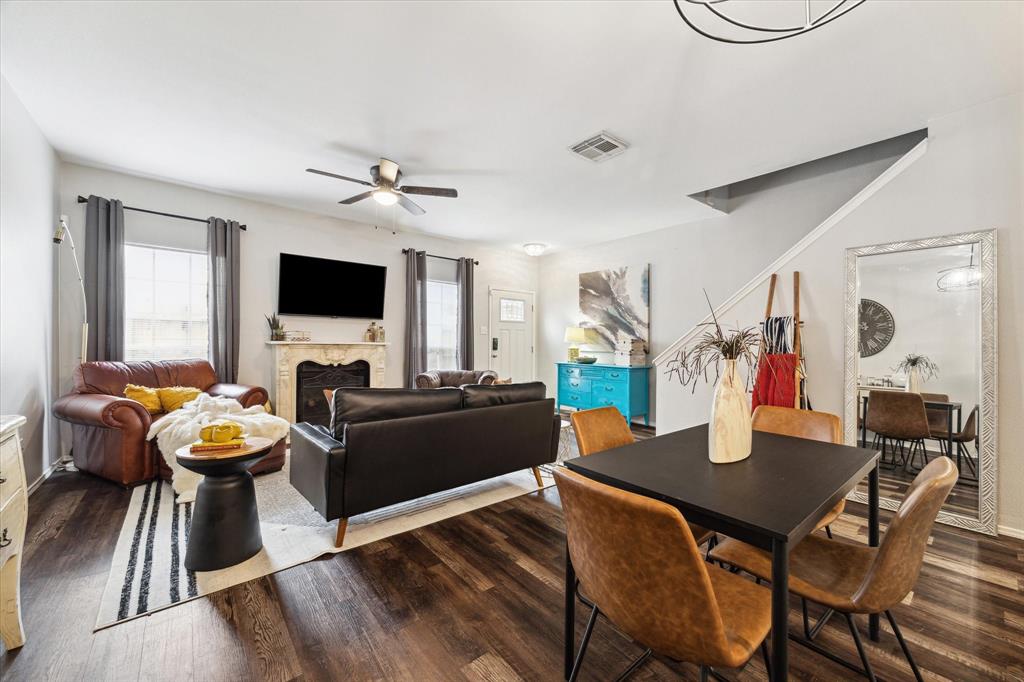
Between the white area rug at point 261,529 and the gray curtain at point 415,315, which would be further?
the gray curtain at point 415,315

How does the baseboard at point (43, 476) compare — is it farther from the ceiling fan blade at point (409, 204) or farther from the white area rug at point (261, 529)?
the ceiling fan blade at point (409, 204)

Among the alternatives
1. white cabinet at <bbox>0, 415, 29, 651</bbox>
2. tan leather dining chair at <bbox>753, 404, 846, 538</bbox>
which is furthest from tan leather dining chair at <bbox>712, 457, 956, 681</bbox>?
white cabinet at <bbox>0, 415, 29, 651</bbox>

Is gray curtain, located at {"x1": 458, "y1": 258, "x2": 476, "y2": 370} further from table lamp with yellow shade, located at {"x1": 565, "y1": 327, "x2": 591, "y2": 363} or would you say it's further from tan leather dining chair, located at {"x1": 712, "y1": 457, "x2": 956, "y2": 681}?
tan leather dining chair, located at {"x1": 712, "y1": 457, "x2": 956, "y2": 681}

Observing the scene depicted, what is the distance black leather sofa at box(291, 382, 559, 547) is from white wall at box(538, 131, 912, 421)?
324cm

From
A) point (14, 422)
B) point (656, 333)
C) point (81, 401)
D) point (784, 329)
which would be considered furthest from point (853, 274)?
point (81, 401)

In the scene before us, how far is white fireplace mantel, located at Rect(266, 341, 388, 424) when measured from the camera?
15.9 feet

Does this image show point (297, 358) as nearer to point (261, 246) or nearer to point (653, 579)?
point (261, 246)

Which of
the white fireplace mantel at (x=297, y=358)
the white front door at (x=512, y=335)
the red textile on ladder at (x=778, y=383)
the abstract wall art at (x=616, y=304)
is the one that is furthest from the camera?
the white front door at (x=512, y=335)

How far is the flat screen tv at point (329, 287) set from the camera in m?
5.09

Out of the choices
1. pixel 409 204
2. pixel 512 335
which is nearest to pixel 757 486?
pixel 409 204

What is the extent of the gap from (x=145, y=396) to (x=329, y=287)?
7.43 feet

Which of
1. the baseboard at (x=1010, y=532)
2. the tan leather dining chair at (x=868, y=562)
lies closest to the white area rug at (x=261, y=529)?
the tan leather dining chair at (x=868, y=562)

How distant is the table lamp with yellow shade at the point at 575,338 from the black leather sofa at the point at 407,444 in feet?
11.0

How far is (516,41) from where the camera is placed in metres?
2.21
